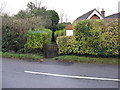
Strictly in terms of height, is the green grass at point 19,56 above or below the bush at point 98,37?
below

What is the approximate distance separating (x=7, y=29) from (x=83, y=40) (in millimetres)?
5579

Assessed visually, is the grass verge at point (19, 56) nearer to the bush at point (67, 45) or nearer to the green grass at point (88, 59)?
the green grass at point (88, 59)

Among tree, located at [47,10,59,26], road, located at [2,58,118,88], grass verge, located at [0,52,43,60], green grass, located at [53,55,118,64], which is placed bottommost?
road, located at [2,58,118,88]

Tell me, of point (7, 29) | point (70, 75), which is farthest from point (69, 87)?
point (7, 29)

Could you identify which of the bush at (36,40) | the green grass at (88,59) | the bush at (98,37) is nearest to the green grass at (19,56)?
the bush at (36,40)

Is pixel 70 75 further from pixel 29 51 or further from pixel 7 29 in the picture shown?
pixel 7 29

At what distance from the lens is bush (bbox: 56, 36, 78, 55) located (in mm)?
8242

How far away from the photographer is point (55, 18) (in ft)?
67.7

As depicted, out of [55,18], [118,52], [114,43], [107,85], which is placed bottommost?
[107,85]

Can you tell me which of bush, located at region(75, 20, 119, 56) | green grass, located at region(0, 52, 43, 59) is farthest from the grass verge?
bush, located at region(75, 20, 119, 56)

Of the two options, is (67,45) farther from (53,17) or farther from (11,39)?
(53,17)

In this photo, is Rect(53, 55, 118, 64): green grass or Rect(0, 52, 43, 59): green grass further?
Rect(0, 52, 43, 59): green grass

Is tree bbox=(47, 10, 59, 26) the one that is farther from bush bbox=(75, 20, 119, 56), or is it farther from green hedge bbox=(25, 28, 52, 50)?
bush bbox=(75, 20, 119, 56)

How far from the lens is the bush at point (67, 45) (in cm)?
824
